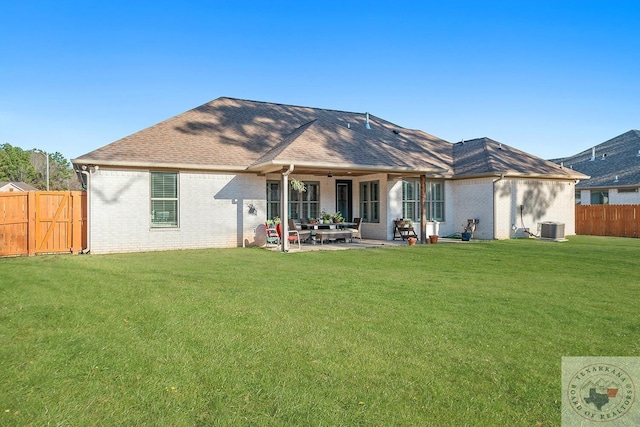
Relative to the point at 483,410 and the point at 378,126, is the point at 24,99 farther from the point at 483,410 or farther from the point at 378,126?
the point at 483,410

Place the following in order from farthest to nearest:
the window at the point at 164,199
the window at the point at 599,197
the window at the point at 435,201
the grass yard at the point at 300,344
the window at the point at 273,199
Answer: the window at the point at 599,197
the window at the point at 435,201
the window at the point at 273,199
the window at the point at 164,199
the grass yard at the point at 300,344

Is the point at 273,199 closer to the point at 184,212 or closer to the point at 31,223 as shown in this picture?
the point at 184,212

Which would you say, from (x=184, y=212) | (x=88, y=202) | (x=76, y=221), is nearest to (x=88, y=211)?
(x=88, y=202)

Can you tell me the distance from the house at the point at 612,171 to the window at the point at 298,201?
19.0 m

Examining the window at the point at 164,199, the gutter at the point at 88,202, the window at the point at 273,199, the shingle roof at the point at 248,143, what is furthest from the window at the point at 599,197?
the gutter at the point at 88,202

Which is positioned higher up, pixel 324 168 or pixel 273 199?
pixel 324 168

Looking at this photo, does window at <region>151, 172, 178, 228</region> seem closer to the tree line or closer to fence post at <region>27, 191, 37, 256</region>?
fence post at <region>27, 191, 37, 256</region>

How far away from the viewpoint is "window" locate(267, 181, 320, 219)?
16469 millimetres

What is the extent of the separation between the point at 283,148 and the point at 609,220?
16.9m

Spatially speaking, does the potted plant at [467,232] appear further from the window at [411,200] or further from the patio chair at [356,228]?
the patio chair at [356,228]

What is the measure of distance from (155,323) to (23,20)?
1356 centimetres

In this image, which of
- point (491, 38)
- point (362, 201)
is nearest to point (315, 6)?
point (491, 38)

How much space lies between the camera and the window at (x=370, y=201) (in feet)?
58.7

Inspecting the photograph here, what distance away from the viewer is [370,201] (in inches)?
715
